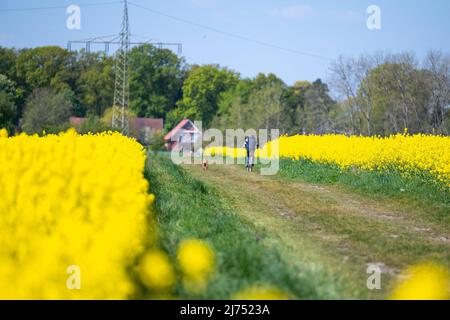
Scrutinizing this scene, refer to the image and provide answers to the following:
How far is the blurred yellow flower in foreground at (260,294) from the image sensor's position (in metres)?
3.80

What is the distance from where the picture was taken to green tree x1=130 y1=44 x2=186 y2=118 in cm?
8375

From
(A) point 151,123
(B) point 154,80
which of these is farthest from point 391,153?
(B) point 154,80

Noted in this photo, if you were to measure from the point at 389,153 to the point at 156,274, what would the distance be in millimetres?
14397

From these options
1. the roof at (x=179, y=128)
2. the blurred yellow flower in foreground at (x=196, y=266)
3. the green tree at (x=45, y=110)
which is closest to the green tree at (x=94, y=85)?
the roof at (x=179, y=128)

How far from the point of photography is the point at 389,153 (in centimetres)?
1727

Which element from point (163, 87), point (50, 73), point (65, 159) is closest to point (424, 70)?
point (65, 159)

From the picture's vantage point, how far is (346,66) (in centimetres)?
4675

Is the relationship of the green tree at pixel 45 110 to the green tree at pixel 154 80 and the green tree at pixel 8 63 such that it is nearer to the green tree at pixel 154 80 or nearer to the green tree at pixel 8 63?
the green tree at pixel 8 63

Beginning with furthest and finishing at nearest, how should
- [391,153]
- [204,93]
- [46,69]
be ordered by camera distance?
[204,93] → [46,69] → [391,153]

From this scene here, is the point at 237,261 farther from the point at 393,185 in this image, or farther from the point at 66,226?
the point at 393,185

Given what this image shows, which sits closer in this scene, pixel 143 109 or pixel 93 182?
pixel 93 182

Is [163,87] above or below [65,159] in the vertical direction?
above
